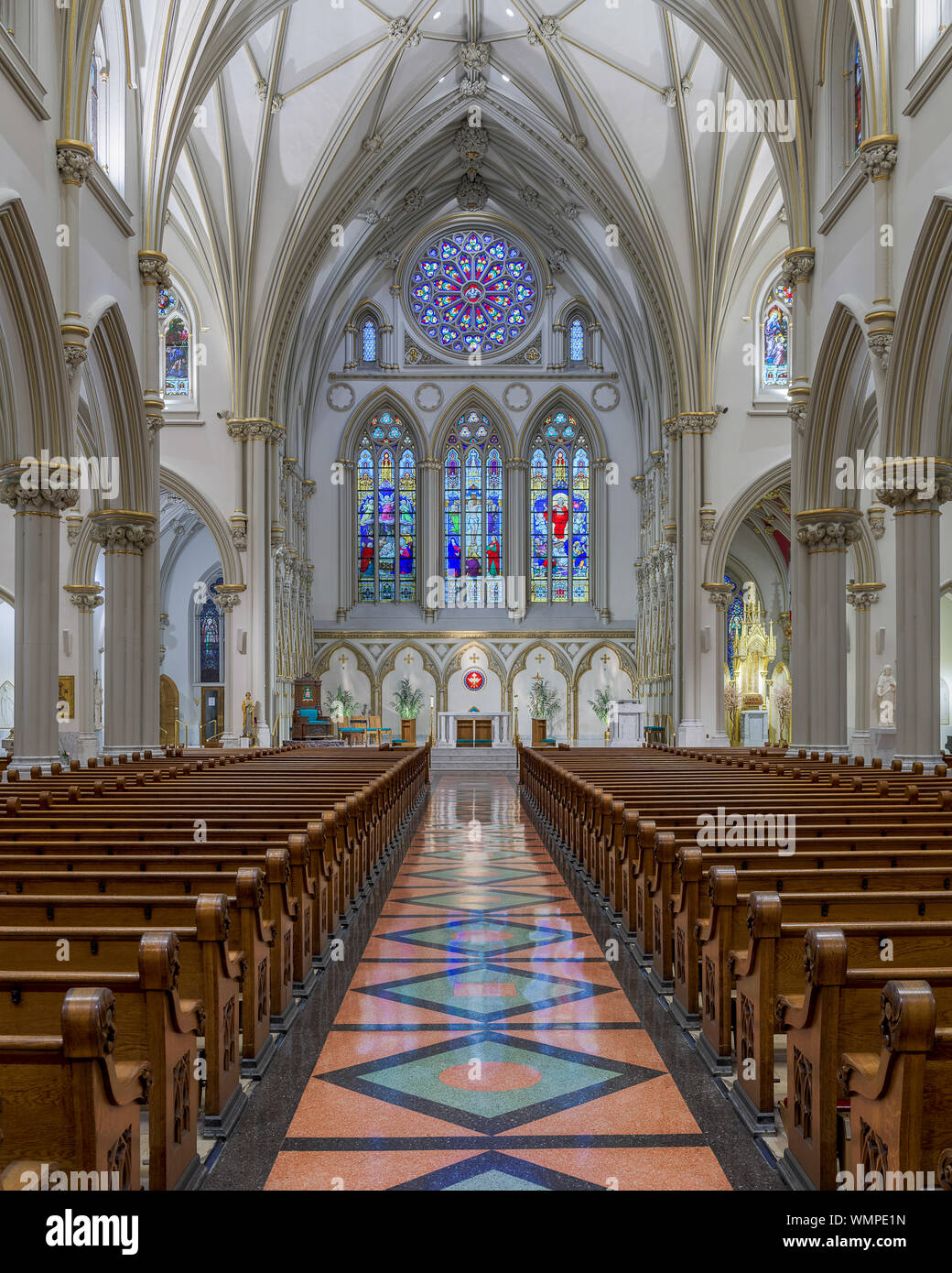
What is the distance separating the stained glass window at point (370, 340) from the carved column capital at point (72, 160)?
24706mm

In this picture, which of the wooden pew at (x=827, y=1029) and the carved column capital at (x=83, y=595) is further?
the carved column capital at (x=83, y=595)

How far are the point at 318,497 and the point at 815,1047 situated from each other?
35.2 meters

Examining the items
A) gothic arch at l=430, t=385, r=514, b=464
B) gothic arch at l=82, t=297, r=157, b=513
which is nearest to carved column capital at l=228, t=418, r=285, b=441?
gothic arch at l=82, t=297, r=157, b=513

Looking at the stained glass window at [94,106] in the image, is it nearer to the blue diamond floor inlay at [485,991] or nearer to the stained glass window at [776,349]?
the blue diamond floor inlay at [485,991]

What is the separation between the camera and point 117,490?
17.2 meters

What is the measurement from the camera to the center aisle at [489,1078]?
3633mm

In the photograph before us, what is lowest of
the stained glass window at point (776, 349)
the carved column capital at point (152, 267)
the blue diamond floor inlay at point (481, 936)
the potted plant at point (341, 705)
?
the blue diamond floor inlay at point (481, 936)

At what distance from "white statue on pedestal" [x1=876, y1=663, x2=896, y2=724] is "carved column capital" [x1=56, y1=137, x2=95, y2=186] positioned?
19.2 m

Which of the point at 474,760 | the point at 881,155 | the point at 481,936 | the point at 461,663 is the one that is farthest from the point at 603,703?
the point at 481,936

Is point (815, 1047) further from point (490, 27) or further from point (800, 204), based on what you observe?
point (490, 27)

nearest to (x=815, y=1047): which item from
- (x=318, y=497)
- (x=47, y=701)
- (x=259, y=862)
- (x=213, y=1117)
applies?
(x=213, y=1117)

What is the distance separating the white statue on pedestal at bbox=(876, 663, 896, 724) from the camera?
79.3 ft

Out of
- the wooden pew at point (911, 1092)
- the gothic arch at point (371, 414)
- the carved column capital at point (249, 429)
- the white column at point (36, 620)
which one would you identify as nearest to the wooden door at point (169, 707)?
the gothic arch at point (371, 414)

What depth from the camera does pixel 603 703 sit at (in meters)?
36.4
